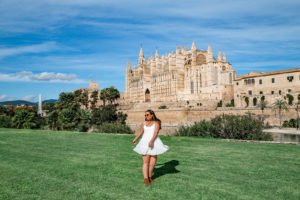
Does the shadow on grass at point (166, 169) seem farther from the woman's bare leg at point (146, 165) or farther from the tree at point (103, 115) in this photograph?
the tree at point (103, 115)

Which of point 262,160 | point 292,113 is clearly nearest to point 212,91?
point 292,113

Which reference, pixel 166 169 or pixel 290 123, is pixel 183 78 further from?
pixel 166 169

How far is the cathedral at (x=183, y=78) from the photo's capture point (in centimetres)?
5034

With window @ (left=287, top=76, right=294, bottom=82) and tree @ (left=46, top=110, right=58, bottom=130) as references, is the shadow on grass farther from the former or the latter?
window @ (left=287, top=76, right=294, bottom=82)

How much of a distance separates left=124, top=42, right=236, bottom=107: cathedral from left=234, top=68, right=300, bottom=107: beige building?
3.35 metres

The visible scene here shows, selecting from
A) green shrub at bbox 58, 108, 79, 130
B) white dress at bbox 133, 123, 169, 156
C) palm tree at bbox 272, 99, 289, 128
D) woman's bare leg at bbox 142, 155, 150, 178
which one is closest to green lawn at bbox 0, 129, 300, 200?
woman's bare leg at bbox 142, 155, 150, 178

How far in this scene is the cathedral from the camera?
50344 mm

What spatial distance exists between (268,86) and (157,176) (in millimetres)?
41169

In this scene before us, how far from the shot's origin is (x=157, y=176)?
17.4 feet

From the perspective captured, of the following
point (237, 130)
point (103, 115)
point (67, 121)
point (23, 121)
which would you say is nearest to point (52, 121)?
point (67, 121)

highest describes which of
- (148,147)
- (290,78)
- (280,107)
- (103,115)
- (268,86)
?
(290,78)

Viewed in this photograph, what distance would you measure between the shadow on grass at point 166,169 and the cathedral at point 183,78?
41.4 m

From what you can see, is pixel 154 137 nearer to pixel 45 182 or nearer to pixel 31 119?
pixel 45 182

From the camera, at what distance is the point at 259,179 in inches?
195
